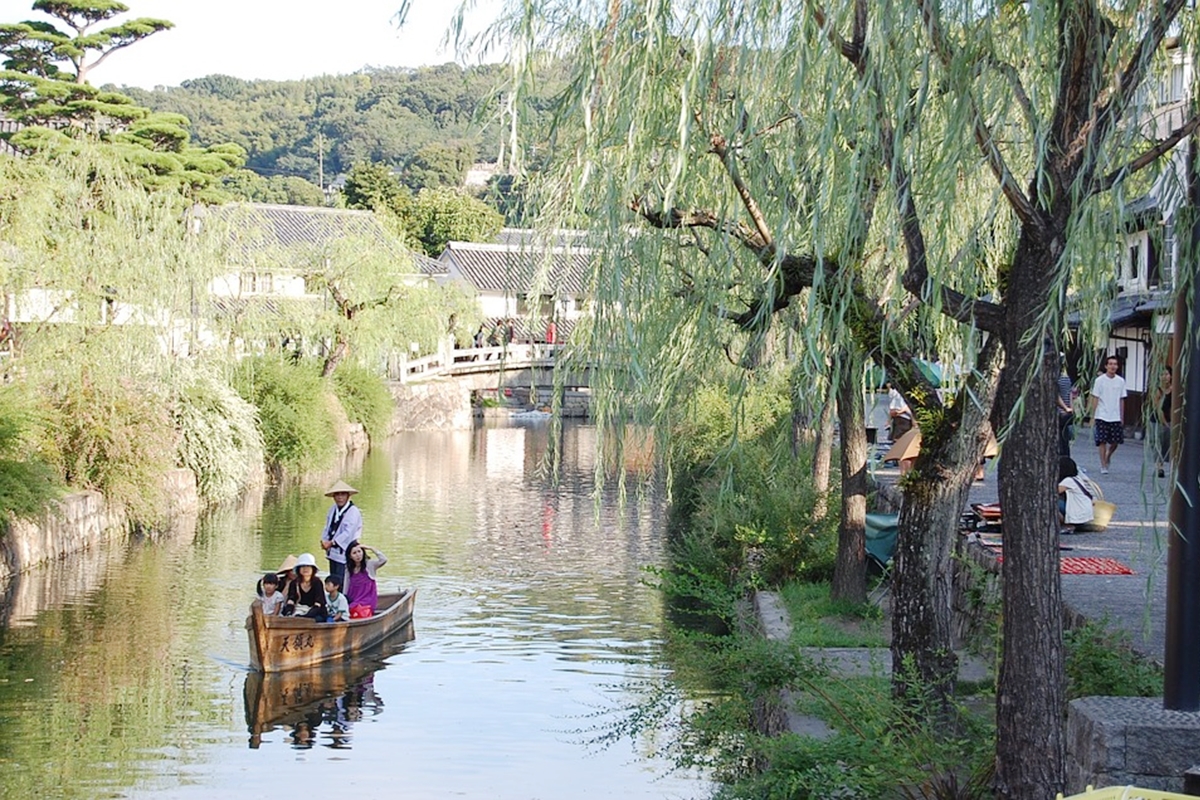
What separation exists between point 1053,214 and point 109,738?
798cm

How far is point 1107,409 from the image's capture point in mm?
18125

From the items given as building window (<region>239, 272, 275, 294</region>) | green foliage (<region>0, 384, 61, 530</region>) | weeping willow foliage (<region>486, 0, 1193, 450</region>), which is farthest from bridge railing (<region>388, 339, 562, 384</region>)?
weeping willow foliage (<region>486, 0, 1193, 450</region>)

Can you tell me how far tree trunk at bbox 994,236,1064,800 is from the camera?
548 centimetres

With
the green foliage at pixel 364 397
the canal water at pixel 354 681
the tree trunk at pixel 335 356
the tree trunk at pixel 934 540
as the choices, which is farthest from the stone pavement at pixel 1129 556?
the green foliage at pixel 364 397

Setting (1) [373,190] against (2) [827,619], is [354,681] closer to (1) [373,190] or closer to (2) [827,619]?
(2) [827,619]

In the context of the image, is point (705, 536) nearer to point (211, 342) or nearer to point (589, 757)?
point (589, 757)

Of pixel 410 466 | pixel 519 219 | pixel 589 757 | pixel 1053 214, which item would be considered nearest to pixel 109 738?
pixel 589 757

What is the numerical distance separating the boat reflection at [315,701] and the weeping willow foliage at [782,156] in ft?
14.8

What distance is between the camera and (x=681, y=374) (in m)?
7.66

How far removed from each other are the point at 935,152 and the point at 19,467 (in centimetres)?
1335

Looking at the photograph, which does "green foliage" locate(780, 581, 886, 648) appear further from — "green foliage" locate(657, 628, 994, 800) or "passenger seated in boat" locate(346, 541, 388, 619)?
"passenger seated in boat" locate(346, 541, 388, 619)

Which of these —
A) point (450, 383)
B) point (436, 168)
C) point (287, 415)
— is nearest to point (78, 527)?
point (287, 415)

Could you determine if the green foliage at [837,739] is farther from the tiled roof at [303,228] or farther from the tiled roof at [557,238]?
the tiled roof at [303,228]

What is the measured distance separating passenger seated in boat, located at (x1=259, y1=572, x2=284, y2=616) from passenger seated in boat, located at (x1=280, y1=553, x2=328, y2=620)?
105 millimetres
